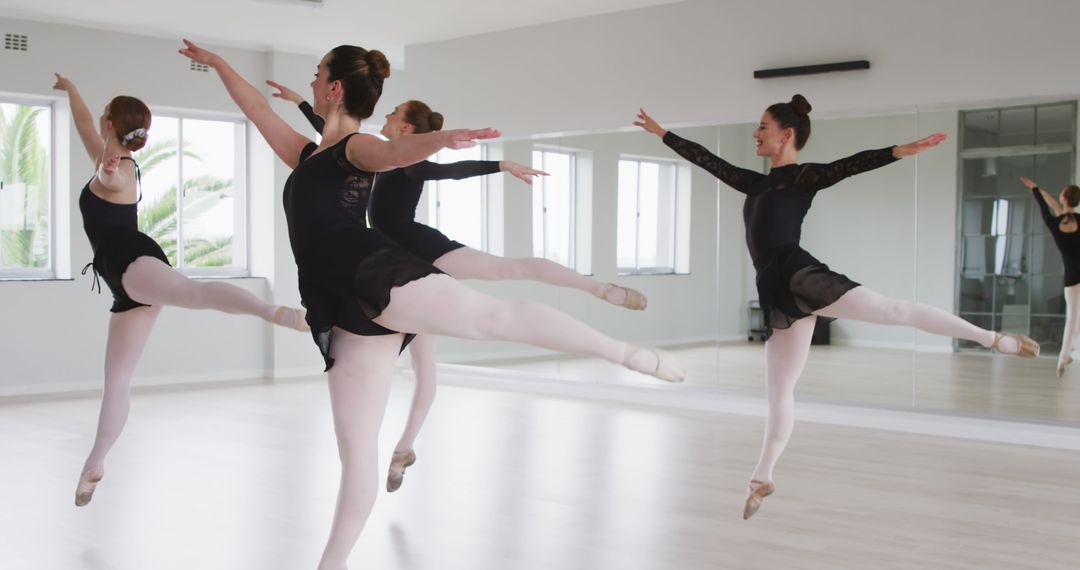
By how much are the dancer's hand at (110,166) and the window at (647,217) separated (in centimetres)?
432

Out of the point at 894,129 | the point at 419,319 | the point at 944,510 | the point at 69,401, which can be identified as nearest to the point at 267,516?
the point at 419,319

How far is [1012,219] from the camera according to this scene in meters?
5.94

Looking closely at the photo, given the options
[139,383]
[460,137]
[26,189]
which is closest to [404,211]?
[460,137]

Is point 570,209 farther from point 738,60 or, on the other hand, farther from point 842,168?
point 842,168

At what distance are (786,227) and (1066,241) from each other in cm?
291

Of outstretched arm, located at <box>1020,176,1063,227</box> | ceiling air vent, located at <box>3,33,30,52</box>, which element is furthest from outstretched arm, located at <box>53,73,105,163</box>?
outstretched arm, located at <box>1020,176,1063,227</box>

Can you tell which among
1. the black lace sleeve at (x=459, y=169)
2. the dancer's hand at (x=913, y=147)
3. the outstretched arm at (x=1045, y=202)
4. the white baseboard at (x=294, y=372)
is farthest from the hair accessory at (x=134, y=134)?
the white baseboard at (x=294, y=372)

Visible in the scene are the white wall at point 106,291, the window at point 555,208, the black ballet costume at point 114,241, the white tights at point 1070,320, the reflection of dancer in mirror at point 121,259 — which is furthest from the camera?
the window at point 555,208

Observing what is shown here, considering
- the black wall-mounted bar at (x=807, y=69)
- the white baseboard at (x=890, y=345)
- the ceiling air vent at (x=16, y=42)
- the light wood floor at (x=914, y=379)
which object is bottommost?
the light wood floor at (x=914, y=379)

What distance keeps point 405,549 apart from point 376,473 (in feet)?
2.75

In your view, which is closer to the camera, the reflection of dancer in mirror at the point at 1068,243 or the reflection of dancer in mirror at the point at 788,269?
the reflection of dancer in mirror at the point at 788,269

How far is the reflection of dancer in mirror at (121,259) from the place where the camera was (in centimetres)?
358

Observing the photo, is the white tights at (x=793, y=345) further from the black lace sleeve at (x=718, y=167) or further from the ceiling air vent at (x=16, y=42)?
the ceiling air vent at (x=16, y=42)

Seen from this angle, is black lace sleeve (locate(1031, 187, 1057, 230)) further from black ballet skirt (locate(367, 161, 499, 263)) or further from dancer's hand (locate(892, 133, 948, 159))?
black ballet skirt (locate(367, 161, 499, 263))
